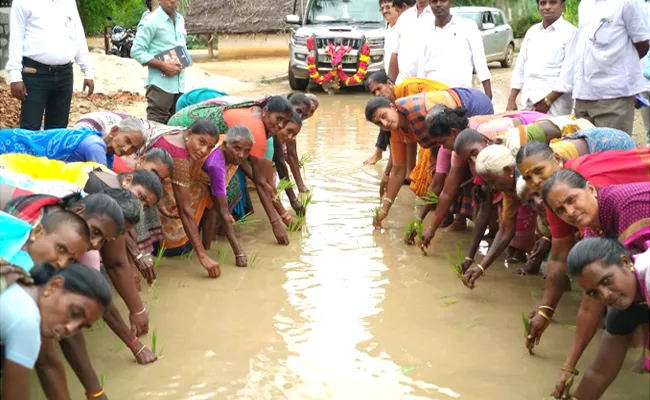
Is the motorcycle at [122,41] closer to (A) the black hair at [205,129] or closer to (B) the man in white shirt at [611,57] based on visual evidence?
(A) the black hair at [205,129]

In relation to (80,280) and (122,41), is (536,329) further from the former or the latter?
(122,41)

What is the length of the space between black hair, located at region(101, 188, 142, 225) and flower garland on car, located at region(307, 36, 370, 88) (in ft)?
35.3

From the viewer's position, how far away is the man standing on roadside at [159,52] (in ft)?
22.1

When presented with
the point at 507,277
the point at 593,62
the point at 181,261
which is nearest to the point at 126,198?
the point at 181,261

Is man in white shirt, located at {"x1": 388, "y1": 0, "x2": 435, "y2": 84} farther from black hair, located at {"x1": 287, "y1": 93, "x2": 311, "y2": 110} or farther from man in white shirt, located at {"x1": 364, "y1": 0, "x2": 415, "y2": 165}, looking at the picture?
black hair, located at {"x1": 287, "y1": 93, "x2": 311, "y2": 110}

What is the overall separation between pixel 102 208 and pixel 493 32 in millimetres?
16652

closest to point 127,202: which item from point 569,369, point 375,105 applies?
point 569,369

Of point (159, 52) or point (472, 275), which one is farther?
point (159, 52)

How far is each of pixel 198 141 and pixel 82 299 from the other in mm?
2277

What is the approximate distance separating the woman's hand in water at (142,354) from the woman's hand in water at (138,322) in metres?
0.26

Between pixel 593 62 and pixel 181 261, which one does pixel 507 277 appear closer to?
pixel 593 62

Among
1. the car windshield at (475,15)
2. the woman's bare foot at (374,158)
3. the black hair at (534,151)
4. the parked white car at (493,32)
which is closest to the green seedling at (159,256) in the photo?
the black hair at (534,151)

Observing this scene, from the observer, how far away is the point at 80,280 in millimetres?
2541

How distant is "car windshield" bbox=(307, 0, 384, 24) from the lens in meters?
14.5
